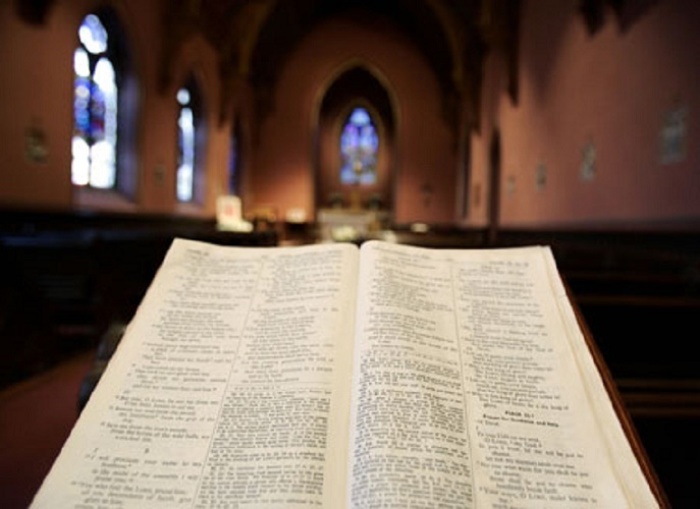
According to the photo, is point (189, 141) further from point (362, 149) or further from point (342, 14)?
point (362, 149)

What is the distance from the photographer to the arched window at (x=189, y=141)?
1084 centimetres

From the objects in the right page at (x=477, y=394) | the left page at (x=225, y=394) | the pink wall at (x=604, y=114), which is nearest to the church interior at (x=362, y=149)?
the pink wall at (x=604, y=114)

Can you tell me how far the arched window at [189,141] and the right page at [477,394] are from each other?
10366 millimetres

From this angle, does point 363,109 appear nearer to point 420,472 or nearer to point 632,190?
point 632,190

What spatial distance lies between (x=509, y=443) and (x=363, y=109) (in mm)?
17944

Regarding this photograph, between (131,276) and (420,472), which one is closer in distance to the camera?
(420,472)

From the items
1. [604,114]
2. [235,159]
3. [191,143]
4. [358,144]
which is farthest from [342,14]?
[604,114]

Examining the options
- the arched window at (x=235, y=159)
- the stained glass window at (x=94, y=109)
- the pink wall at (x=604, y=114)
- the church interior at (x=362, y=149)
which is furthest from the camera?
the arched window at (x=235, y=159)

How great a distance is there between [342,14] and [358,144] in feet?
13.3

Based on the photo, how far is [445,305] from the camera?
0.85 m

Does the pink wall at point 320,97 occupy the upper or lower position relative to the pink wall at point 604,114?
upper

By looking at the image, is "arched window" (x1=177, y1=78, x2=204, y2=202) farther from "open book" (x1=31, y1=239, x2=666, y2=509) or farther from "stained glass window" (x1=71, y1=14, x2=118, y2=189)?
"open book" (x1=31, y1=239, x2=666, y2=509)

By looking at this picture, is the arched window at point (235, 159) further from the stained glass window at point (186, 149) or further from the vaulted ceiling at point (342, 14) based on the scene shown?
the stained glass window at point (186, 149)

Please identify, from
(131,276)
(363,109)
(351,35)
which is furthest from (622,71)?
(363,109)
